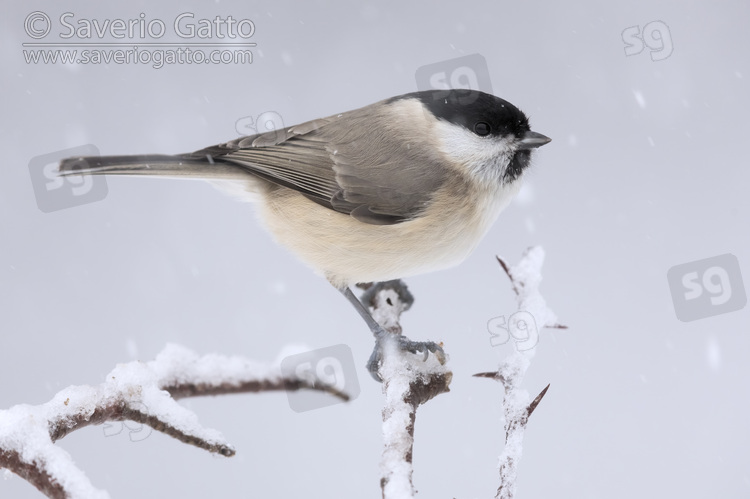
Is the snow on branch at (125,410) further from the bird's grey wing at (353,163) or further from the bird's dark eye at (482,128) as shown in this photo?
the bird's dark eye at (482,128)

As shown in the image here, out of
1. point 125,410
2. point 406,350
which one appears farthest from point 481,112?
point 125,410

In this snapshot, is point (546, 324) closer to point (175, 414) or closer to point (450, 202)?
point (450, 202)

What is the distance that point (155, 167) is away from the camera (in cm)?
176

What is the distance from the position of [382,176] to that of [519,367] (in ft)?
2.52

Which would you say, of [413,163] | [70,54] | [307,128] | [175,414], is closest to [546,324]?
[413,163]

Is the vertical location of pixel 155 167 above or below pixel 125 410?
above

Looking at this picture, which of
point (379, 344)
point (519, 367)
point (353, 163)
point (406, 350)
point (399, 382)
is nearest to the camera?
point (519, 367)

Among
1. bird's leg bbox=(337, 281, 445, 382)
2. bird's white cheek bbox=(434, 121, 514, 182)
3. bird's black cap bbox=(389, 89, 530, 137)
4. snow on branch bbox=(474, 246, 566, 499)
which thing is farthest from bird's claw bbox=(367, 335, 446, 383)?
bird's black cap bbox=(389, 89, 530, 137)

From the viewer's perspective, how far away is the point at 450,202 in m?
1.75

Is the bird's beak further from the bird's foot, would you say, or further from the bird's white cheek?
the bird's foot

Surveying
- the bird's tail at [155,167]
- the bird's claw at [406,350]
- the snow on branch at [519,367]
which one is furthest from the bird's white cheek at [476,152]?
the bird's tail at [155,167]

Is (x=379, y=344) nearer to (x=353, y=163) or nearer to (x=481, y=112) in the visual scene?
(x=353, y=163)

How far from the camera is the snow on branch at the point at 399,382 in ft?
3.48

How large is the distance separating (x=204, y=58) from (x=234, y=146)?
2.42 ft
